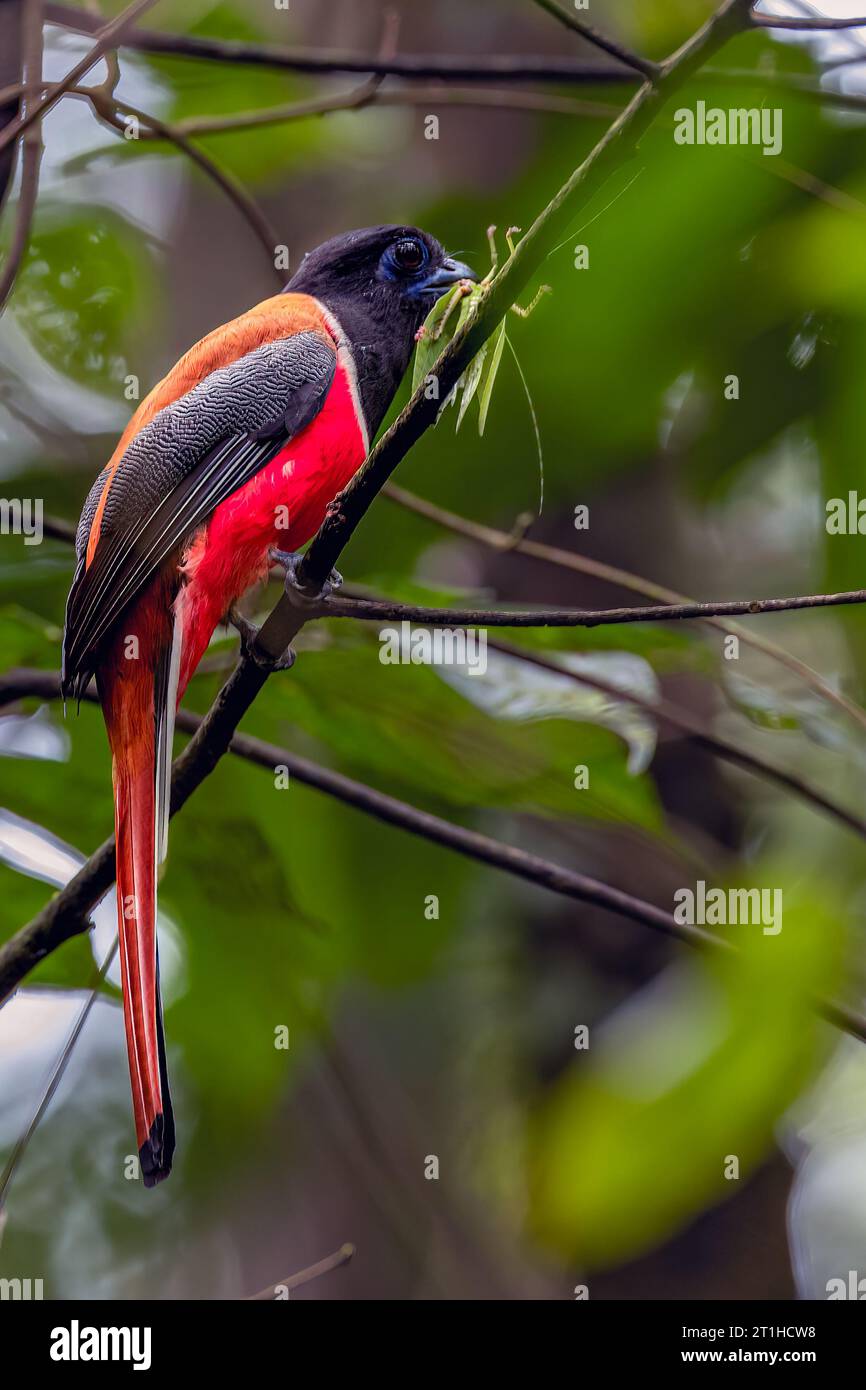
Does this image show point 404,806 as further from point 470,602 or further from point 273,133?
point 273,133

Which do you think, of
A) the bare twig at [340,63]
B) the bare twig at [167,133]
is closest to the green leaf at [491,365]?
the bare twig at [167,133]

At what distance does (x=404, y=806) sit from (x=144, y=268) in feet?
7.49

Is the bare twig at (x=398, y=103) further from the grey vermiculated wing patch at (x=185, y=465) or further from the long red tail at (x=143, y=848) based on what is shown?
the long red tail at (x=143, y=848)

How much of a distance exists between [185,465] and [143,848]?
0.69 meters

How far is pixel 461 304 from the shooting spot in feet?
7.52

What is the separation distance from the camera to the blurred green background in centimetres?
284

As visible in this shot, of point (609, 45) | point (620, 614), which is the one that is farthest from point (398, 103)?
point (620, 614)

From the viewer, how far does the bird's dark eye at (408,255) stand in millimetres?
2822

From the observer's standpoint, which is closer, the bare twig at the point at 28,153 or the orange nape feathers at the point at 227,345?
the orange nape feathers at the point at 227,345

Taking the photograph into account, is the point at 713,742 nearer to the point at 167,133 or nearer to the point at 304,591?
the point at 304,591

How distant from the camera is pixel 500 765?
112 inches

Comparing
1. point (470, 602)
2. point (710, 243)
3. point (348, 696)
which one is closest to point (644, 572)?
point (710, 243)

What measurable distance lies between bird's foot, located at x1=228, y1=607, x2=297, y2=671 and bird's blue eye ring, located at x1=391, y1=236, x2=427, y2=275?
2.54 feet

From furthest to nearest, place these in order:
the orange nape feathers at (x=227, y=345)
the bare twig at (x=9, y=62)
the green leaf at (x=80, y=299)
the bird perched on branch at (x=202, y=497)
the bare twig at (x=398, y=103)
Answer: the green leaf at (x=80, y=299), the bare twig at (x=398, y=103), the bare twig at (x=9, y=62), the orange nape feathers at (x=227, y=345), the bird perched on branch at (x=202, y=497)
